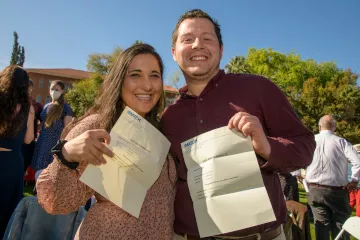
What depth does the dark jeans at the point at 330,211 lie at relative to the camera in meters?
5.16

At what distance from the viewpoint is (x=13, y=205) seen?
3164 millimetres

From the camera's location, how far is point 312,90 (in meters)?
31.1

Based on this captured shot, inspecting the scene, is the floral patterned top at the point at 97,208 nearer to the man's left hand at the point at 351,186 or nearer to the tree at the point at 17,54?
the man's left hand at the point at 351,186

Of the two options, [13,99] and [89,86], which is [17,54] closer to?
[89,86]

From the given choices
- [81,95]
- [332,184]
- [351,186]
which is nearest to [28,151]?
[332,184]

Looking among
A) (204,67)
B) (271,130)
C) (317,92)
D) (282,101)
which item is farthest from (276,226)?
(317,92)

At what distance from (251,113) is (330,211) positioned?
187 inches

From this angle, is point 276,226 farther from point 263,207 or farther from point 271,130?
point 271,130

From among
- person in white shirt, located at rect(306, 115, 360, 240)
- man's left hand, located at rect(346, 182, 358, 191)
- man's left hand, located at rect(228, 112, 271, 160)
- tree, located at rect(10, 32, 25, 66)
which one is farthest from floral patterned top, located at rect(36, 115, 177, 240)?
tree, located at rect(10, 32, 25, 66)

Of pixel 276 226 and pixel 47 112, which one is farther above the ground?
pixel 47 112

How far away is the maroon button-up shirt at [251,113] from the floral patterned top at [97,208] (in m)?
0.18

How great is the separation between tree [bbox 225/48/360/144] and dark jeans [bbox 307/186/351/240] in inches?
923

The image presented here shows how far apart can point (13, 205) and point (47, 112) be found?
2.14m

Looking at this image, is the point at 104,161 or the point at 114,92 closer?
the point at 104,161
